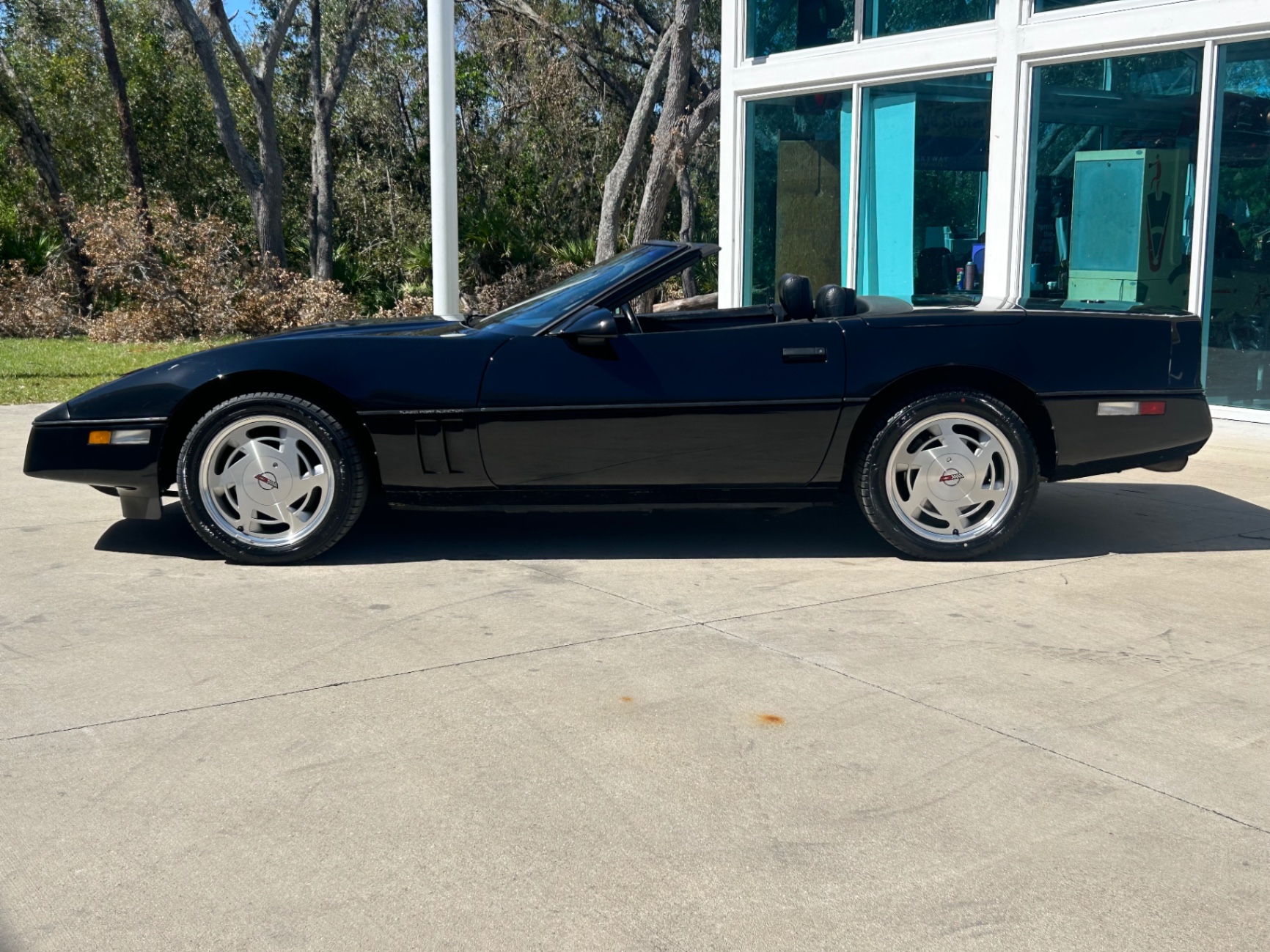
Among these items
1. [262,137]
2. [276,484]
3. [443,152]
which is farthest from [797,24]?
[262,137]

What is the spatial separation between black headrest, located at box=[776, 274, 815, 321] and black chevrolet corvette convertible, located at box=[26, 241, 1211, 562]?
0.05ft

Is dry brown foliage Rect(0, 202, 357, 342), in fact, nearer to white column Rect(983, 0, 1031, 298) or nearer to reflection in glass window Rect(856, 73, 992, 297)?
reflection in glass window Rect(856, 73, 992, 297)

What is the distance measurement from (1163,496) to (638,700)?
14.1ft

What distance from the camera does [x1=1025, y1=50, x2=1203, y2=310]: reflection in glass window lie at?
977 cm

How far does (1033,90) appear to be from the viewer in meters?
10.6

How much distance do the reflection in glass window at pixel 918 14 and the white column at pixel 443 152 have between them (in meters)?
3.70

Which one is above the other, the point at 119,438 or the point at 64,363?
the point at 119,438

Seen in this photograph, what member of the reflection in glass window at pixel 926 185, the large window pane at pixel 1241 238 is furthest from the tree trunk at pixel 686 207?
the large window pane at pixel 1241 238

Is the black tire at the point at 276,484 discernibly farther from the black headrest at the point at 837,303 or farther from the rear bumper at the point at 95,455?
the black headrest at the point at 837,303

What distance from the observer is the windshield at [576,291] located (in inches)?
214

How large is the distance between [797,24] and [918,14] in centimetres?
134

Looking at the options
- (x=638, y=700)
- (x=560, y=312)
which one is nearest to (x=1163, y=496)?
(x=560, y=312)

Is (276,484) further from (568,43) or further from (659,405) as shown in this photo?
(568,43)

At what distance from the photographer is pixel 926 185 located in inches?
452
